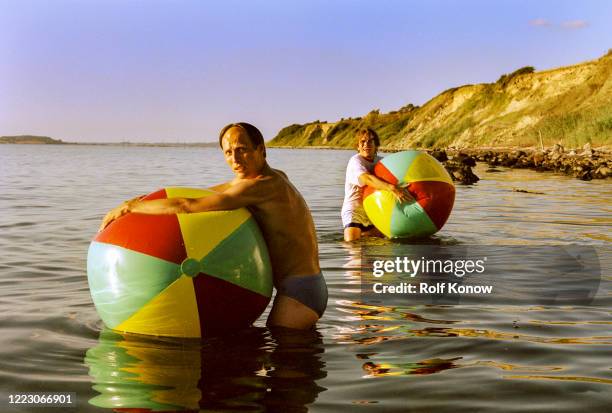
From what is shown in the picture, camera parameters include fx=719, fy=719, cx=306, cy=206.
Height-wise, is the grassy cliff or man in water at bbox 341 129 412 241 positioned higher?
the grassy cliff

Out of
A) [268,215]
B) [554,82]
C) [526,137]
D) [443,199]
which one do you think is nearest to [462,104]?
[554,82]

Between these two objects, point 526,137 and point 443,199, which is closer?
point 443,199

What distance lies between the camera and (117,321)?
227 inches

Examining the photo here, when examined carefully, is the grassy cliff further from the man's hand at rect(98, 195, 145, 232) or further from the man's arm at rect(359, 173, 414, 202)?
the man's hand at rect(98, 195, 145, 232)

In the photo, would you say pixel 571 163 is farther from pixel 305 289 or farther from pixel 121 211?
pixel 121 211

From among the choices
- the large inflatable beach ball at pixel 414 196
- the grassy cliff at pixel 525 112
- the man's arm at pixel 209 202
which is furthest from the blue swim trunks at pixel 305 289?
the grassy cliff at pixel 525 112

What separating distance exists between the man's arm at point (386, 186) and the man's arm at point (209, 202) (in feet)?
17.9

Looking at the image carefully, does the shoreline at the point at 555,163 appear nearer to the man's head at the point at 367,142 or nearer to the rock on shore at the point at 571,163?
the rock on shore at the point at 571,163

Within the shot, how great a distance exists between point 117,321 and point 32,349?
0.76m

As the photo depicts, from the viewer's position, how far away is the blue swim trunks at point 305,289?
600 centimetres

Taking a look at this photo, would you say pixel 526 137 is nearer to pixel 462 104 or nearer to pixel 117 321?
pixel 462 104

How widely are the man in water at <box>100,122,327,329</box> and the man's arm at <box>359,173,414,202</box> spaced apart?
5042mm

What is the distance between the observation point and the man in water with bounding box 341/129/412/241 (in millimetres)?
11117

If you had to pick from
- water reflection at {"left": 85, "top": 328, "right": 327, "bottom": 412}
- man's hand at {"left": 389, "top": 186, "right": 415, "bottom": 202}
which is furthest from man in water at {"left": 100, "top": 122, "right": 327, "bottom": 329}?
man's hand at {"left": 389, "top": 186, "right": 415, "bottom": 202}
